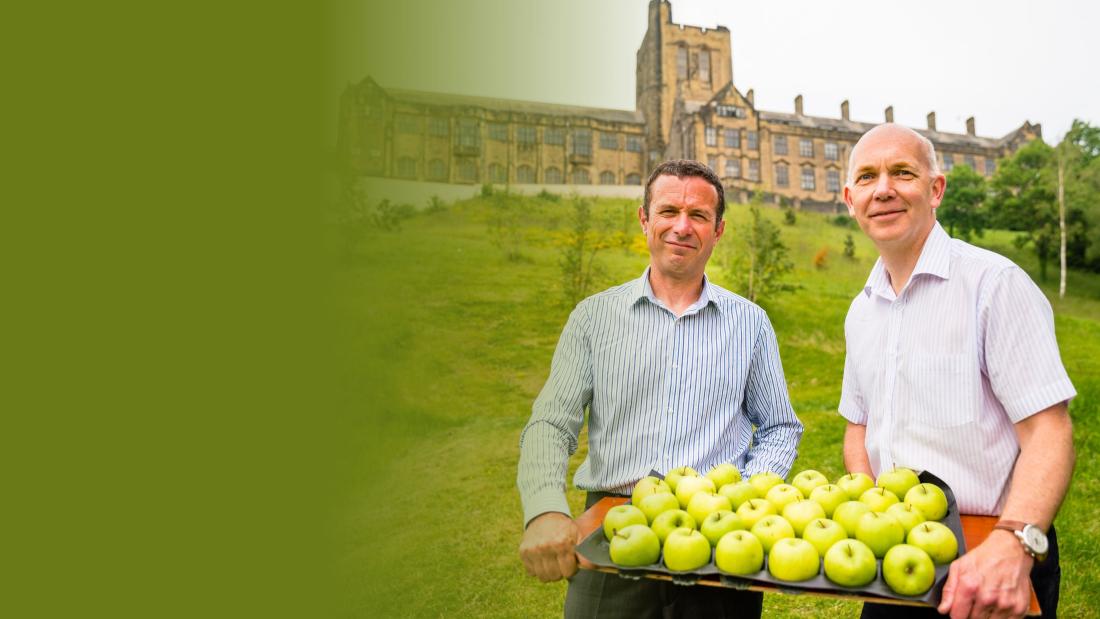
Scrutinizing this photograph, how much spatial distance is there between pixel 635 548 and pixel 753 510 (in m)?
0.31

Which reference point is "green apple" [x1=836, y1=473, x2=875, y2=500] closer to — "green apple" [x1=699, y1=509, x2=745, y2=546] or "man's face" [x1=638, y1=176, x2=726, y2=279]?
"green apple" [x1=699, y1=509, x2=745, y2=546]

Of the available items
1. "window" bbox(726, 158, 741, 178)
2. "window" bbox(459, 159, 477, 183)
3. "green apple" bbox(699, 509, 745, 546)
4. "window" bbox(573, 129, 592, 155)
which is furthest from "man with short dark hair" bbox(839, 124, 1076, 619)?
"window" bbox(726, 158, 741, 178)

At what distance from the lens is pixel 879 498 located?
1.49 metres

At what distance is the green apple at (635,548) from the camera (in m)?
1.34

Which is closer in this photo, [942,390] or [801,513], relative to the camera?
[801,513]

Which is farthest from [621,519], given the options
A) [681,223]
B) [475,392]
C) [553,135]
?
[553,135]

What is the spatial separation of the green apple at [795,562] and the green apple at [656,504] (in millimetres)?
288

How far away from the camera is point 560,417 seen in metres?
1.95

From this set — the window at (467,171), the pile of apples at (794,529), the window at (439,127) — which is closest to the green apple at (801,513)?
the pile of apples at (794,529)

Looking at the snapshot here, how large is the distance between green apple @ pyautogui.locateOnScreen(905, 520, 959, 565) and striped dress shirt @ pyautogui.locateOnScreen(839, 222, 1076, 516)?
0.41 metres

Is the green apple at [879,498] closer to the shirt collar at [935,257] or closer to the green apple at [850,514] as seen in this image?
the green apple at [850,514]

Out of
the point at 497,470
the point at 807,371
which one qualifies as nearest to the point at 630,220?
the point at 807,371

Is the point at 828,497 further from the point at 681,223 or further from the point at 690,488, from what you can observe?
the point at 681,223

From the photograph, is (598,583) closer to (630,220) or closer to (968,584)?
(968,584)
